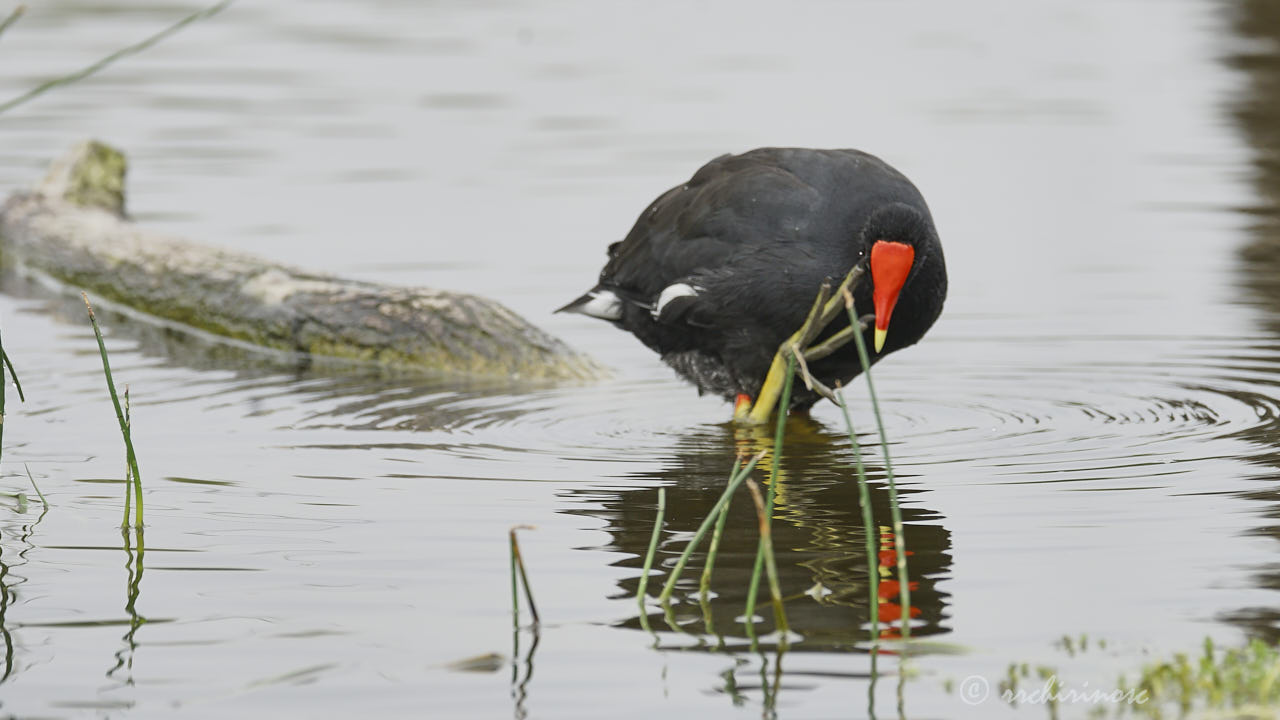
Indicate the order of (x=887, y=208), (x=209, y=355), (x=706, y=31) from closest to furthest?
(x=887, y=208) < (x=209, y=355) < (x=706, y=31)

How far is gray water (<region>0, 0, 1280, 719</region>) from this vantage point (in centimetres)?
448

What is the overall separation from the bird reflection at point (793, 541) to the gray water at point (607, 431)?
0.02 metres

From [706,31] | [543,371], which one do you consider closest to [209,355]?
[543,371]

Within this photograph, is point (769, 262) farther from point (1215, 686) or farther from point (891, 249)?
point (1215, 686)

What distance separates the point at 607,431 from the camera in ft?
23.8

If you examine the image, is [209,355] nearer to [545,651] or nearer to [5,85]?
[545,651]

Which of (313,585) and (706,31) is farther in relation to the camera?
(706,31)

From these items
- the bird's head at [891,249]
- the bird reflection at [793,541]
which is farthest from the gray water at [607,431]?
the bird's head at [891,249]

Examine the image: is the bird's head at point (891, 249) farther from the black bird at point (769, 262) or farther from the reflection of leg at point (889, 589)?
the reflection of leg at point (889, 589)

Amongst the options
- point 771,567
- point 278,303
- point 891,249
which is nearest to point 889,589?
point 771,567

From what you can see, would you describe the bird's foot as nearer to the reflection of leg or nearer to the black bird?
the black bird

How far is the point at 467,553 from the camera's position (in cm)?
545

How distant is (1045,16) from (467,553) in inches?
707

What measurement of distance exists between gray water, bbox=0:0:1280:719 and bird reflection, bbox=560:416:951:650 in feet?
0.07
